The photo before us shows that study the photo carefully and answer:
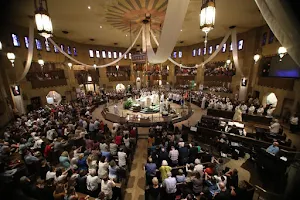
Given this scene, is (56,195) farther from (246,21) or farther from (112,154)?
(246,21)

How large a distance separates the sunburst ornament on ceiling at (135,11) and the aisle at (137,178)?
7.80 metres

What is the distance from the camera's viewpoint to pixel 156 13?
854 centimetres

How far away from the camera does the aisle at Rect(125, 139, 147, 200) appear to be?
4563mm

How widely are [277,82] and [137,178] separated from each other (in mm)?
12518

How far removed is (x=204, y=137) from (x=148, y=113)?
5411 millimetres

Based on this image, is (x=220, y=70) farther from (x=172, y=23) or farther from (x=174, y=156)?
(x=172, y=23)

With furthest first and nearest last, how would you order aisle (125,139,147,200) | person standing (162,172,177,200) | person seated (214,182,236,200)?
1. aisle (125,139,147,200)
2. person standing (162,172,177,200)
3. person seated (214,182,236,200)

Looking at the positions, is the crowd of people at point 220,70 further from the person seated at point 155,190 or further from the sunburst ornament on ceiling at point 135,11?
the person seated at point 155,190

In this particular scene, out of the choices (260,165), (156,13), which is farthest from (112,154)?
(156,13)

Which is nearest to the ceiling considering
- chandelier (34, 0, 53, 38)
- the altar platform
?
chandelier (34, 0, 53, 38)

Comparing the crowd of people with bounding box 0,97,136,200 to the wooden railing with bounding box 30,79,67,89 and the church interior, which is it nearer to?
the church interior

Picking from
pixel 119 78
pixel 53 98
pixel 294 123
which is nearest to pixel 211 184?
pixel 294 123

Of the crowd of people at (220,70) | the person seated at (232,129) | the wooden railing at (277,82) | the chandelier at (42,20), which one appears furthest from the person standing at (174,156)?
the crowd of people at (220,70)

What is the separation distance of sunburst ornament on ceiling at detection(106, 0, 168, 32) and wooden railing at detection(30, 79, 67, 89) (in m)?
9.75
